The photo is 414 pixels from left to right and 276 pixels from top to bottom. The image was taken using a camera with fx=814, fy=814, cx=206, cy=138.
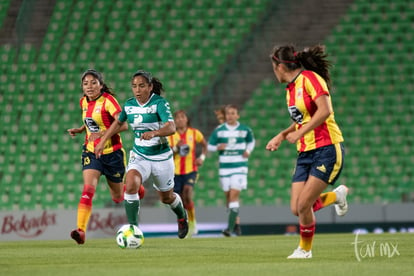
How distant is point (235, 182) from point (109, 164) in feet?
14.1

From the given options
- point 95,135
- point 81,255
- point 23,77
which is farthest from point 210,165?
point 81,255

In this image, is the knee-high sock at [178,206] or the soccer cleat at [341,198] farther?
the knee-high sock at [178,206]

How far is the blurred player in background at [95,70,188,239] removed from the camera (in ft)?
29.9

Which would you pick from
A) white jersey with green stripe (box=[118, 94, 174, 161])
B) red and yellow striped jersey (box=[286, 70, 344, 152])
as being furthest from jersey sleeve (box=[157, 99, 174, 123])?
red and yellow striped jersey (box=[286, 70, 344, 152])

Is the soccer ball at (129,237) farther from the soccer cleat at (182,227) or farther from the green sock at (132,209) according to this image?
the soccer cleat at (182,227)


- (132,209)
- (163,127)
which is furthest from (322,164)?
(132,209)

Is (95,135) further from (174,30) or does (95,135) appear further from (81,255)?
(174,30)

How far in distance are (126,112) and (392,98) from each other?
952 centimetres

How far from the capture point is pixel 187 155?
14.0 metres

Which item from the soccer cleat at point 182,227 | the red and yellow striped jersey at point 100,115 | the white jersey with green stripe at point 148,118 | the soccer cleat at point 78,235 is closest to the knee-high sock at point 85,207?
the soccer cleat at point 78,235

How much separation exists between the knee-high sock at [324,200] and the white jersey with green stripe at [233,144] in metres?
6.17

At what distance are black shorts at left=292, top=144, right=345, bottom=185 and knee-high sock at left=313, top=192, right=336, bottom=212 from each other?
28.2 inches

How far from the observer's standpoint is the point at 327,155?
23.0 ft

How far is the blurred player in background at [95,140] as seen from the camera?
9750 mm
